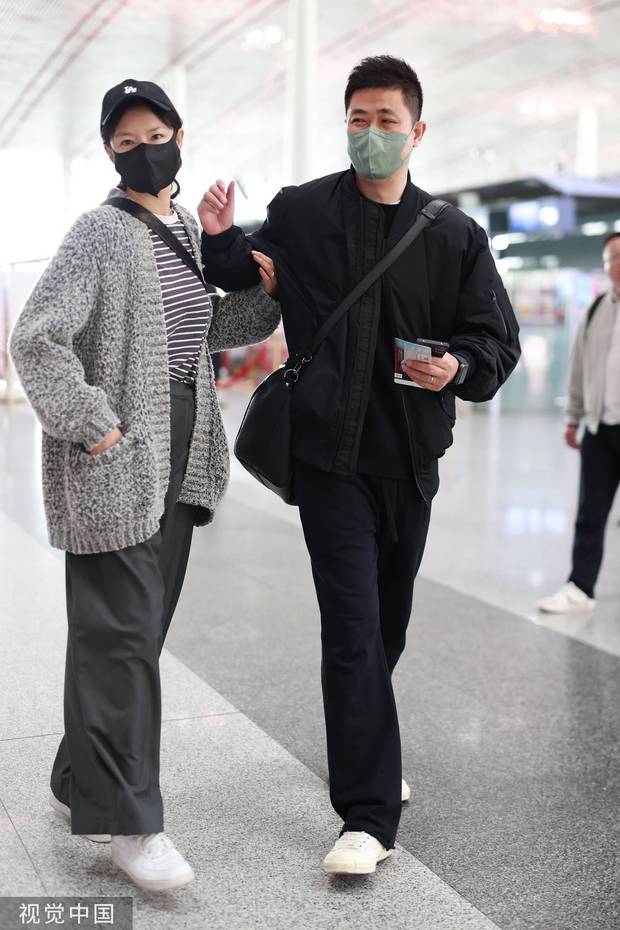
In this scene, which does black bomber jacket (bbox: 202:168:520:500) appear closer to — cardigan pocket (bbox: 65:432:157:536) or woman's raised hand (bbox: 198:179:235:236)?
woman's raised hand (bbox: 198:179:235:236)

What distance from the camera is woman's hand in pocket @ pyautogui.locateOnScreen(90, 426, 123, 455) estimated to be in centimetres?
229

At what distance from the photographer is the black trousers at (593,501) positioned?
5285 millimetres

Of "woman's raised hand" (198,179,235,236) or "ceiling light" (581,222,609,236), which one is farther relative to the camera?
"ceiling light" (581,222,609,236)

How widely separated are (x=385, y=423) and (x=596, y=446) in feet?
9.69

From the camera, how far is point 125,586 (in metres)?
2.37

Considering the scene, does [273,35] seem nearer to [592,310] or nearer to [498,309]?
[592,310]

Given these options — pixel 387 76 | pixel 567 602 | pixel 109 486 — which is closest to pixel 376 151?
pixel 387 76

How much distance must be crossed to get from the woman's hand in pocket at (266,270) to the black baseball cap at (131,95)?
Result: 1.29 ft

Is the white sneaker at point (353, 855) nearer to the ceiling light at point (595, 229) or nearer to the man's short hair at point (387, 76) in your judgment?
the man's short hair at point (387, 76)

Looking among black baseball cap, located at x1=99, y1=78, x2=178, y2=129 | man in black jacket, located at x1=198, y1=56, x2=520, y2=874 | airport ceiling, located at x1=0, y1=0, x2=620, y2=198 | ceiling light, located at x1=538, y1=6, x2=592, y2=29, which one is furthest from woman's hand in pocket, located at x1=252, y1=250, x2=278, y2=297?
ceiling light, located at x1=538, y1=6, x2=592, y2=29

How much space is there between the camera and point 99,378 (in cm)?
234

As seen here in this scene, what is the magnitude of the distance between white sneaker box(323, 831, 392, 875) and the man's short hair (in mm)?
1682

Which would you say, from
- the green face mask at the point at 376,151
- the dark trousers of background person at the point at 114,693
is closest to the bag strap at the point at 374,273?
the green face mask at the point at 376,151

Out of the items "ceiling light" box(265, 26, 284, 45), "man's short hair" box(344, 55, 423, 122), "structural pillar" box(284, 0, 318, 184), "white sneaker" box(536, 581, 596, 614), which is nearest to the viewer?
"man's short hair" box(344, 55, 423, 122)
